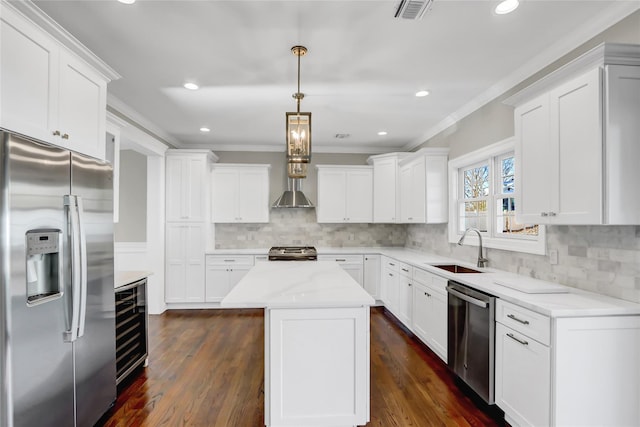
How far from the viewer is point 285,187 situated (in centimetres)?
584

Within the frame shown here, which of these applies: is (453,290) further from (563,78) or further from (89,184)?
(89,184)

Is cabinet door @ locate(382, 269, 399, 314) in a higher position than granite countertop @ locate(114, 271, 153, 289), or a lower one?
lower

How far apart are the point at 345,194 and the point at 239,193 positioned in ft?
5.82

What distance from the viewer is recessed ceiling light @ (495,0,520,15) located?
1980 millimetres

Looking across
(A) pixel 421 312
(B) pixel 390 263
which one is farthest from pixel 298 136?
(B) pixel 390 263

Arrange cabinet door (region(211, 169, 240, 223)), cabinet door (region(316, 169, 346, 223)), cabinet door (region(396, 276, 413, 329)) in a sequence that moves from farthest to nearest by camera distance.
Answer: cabinet door (region(316, 169, 346, 223)), cabinet door (region(211, 169, 240, 223)), cabinet door (region(396, 276, 413, 329))

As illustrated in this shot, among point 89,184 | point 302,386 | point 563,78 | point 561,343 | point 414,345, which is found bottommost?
point 414,345

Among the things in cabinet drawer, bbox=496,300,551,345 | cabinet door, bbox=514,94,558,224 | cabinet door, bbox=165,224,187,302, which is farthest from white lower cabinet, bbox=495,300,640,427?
cabinet door, bbox=165,224,187,302

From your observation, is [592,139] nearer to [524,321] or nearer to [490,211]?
[524,321]

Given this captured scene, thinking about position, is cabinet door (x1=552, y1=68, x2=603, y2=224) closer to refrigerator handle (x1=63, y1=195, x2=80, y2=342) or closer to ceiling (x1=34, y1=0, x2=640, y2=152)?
ceiling (x1=34, y1=0, x2=640, y2=152)

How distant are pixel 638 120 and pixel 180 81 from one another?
11.3 ft

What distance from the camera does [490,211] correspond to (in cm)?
348

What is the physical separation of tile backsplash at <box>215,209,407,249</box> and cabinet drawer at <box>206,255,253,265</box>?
64 cm

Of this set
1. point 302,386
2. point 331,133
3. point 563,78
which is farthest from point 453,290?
point 331,133
